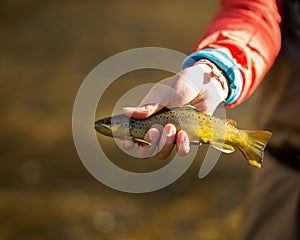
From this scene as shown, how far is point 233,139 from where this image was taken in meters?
1.29

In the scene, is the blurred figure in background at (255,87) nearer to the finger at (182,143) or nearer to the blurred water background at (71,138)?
the finger at (182,143)

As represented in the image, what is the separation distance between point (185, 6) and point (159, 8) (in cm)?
24

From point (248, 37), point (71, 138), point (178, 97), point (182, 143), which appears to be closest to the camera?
point (182, 143)

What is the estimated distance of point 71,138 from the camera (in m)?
3.97

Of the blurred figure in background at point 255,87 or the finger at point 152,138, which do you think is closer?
the finger at point 152,138

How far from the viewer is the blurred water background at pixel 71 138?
3.26 m

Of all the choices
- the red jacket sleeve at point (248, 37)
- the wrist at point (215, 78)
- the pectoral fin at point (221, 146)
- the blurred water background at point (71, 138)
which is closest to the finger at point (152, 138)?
the pectoral fin at point (221, 146)

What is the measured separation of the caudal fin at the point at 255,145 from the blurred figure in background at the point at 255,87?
133 millimetres

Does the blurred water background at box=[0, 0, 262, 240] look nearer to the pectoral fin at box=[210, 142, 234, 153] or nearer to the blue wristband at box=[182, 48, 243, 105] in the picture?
the blue wristband at box=[182, 48, 243, 105]

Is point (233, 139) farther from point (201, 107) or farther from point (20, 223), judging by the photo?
point (20, 223)

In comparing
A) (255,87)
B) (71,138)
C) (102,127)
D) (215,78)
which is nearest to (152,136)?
(102,127)

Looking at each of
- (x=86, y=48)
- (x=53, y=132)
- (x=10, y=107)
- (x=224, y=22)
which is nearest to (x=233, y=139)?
(x=224, y=22)

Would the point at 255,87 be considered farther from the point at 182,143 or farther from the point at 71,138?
the point at 71,138

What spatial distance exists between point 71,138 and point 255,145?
2.76 meters
